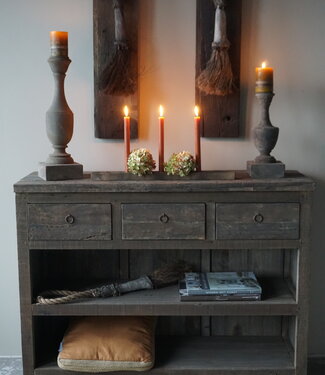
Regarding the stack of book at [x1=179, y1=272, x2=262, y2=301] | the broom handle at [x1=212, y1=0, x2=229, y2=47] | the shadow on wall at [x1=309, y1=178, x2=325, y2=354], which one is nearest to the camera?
the stack of book at [x1=179, y1=272, x2=262, y2=301]

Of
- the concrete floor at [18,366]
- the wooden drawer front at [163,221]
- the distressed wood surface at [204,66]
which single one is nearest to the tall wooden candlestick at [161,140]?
the wooden drawer front at [163,221]

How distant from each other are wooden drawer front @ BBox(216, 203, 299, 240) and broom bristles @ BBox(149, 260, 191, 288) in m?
0.37

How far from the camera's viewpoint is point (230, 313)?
2.28 m

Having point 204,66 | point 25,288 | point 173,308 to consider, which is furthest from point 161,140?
point 25,288

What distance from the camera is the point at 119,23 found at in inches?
95.7

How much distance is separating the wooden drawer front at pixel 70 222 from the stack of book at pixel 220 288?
1.26 feet

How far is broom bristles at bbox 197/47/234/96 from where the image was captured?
2.43 meters

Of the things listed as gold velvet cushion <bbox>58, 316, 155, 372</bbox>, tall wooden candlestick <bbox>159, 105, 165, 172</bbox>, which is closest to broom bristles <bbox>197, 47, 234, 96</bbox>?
tall wooden candlestick <bbox>159, 105, 165, 172</bbox>

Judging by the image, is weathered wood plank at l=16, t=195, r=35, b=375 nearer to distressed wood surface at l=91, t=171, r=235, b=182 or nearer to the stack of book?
distressed wood surface at l=91, t=171, r=235, b=182

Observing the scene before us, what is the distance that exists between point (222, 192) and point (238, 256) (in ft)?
1.61

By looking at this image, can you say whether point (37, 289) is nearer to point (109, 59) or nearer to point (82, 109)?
point (82, 109)

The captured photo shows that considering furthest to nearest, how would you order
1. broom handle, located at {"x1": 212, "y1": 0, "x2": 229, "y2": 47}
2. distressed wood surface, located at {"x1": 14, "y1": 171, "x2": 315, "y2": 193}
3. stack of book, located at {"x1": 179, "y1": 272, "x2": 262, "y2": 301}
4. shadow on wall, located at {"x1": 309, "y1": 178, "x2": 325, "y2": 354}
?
shadow on wall, located at {"x1": 309, "y1": 178, "x2": 325, "y2": 354}
broom handle, located at {"x1": 212, "y1": 0, "x2": 229, "y2": 47}
stack of book, located at {"x1": 179, "y1": 272, "x2": 262, "y2": 301}
distressed wood surface, located at {"x1": 14, "y1": 171, "x2": 315, "y2": 193}

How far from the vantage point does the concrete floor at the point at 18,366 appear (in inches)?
102

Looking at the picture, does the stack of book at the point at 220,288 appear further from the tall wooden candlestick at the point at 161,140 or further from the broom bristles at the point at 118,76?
the broom bristles at the point at 118,76
